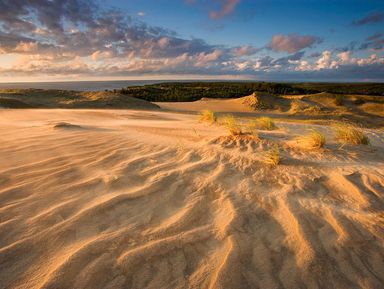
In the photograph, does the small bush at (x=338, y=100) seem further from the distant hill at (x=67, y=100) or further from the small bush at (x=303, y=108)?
the distant hill at (x=67, y=100)

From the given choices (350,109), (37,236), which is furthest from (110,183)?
(350,109)

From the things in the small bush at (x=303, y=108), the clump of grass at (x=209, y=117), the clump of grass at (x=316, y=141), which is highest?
the clump of grass at (x=316, y=141)

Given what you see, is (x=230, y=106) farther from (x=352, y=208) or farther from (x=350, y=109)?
(x=352, y=208)

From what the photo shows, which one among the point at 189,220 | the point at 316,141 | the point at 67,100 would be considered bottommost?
the point at 67,100

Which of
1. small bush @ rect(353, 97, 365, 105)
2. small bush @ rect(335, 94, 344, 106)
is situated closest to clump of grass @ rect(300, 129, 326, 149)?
small bush @ rect(335, 94, 344, 106)

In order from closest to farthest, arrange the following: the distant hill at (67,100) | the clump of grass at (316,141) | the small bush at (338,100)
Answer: the clump of grass at (316,141) → the distant hill at (67,100) → the small bush at (338,100)

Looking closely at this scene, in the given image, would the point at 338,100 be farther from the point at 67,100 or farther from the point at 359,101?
the point at 67,100

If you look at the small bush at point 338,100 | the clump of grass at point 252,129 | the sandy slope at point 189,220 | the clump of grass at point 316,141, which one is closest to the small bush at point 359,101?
the small bush at point 338,100

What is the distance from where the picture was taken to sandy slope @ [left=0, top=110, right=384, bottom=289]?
1602 mm

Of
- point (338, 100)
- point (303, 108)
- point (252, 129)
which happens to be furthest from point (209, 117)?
point (338, 100)

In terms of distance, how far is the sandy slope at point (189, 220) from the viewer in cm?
160

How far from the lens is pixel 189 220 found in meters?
2.12

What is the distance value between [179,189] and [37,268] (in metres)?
1.31

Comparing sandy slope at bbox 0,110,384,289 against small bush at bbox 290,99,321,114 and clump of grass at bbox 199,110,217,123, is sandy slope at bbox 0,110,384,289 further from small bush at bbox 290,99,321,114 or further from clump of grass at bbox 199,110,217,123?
small bush at bbox 290,99,321,114
